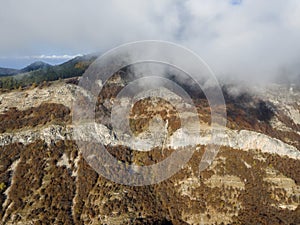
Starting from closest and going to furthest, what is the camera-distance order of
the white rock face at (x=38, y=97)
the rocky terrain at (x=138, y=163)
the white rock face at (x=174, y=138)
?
the rocky terrain at (x=138, y=163)
the white rock face at (x=174, y=138)
the white rock face at (x=38, y=97)

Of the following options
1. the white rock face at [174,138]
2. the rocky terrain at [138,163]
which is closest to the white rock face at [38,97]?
the rocky terrain at [138,163]

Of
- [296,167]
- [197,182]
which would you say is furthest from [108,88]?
[296,167]

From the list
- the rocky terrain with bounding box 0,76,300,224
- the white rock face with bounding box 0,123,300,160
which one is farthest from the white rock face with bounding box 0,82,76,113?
the white rock face with bounding box 0,123,300,160

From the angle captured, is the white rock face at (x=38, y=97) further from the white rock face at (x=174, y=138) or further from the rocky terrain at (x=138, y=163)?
the white rock face at (x=174, y=138)

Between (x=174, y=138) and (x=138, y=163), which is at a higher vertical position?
(x=174, y=138)

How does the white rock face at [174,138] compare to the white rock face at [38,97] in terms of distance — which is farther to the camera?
the white rock face at [38,97]

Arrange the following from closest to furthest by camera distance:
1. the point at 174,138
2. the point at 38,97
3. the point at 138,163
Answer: the point at 138,163
the point at 174,138
the point at 38,97

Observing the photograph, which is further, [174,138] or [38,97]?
[38,97]

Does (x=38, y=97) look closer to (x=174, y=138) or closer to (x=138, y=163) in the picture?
(x=138, y=163)

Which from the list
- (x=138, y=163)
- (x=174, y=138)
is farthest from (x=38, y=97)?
(x=174, y=138)

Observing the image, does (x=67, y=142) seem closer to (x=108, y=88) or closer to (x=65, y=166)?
(x=65, y=166)
